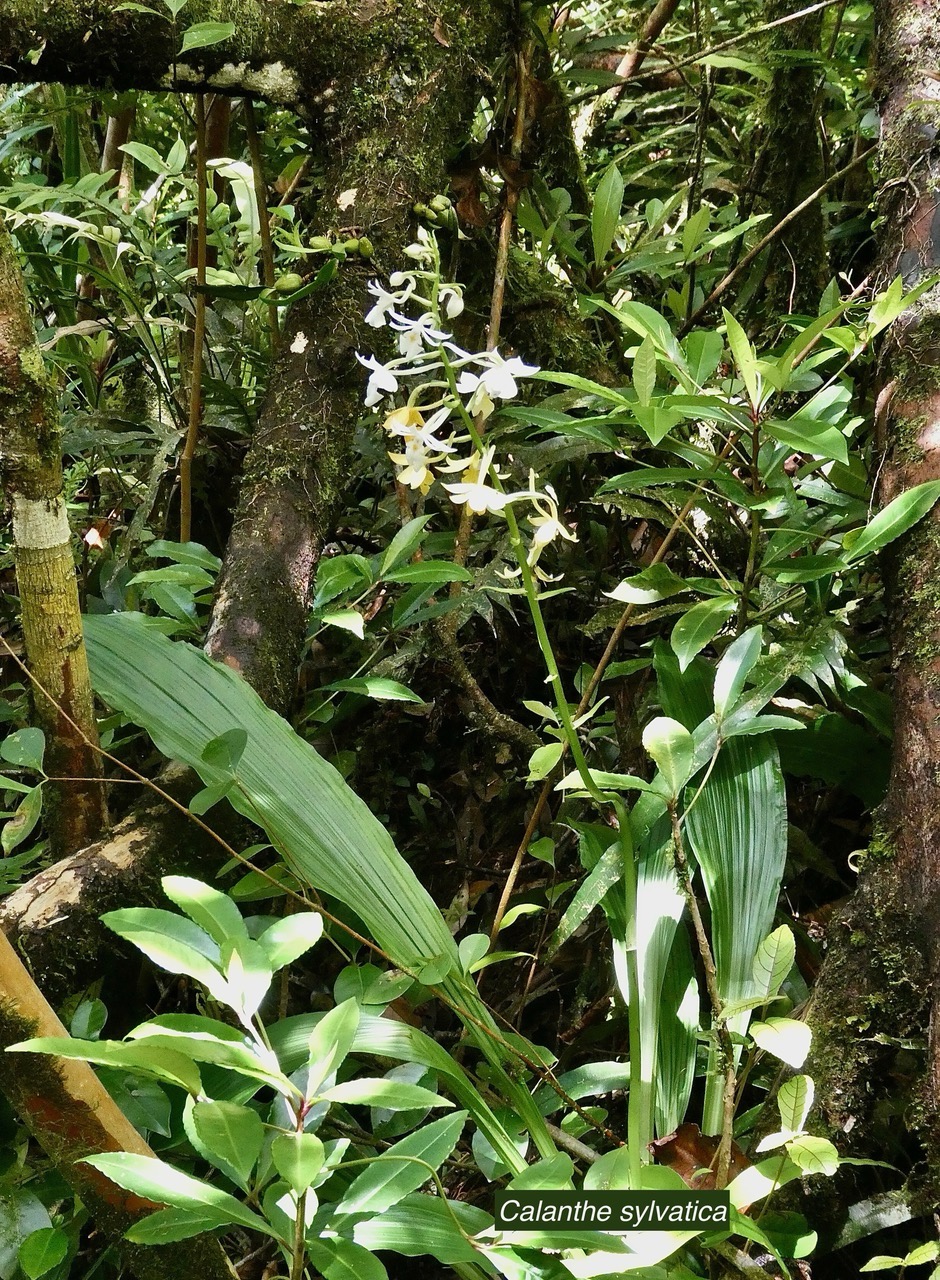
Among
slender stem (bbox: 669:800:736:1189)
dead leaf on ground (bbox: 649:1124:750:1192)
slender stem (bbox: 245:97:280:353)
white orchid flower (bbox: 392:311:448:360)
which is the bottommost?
dead leaf on ground (bbox: 649:1124:750:1192)

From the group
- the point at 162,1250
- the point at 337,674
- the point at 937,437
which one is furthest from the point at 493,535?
the point at 162,1250

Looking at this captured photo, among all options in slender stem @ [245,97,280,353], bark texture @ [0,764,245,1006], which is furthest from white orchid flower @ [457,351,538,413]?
slender stem @ [245,97,280,353]

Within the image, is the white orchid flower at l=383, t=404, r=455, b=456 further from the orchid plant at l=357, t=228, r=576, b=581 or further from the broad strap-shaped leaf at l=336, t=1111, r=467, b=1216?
the broad strap-shaped leaf at l=336, t=1111, r=467, b=1216

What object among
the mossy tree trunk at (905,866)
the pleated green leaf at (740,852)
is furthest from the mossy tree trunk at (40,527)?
the mossy tree trunk at (905,866)

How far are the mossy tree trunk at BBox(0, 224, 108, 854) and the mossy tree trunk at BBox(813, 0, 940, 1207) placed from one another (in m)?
0.69

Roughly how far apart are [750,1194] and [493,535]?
85 cm

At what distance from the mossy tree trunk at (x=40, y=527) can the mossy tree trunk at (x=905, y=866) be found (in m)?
0.69

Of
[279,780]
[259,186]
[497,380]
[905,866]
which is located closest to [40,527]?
[279,780]

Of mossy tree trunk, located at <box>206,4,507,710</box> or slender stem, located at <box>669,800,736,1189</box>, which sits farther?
mossy tree trunk, located at <box>206,4,507,710</box>

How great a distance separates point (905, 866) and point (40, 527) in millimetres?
778

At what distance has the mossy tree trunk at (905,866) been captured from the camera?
2.66 ft

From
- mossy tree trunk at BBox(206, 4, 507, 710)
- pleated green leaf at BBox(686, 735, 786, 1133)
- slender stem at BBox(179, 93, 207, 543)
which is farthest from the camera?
slender stem at BBox(179, 93, 207, 543)

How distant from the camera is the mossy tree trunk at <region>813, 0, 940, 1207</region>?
81 cm

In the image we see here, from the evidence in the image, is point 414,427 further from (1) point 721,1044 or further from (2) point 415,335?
(1) point 721,1044
